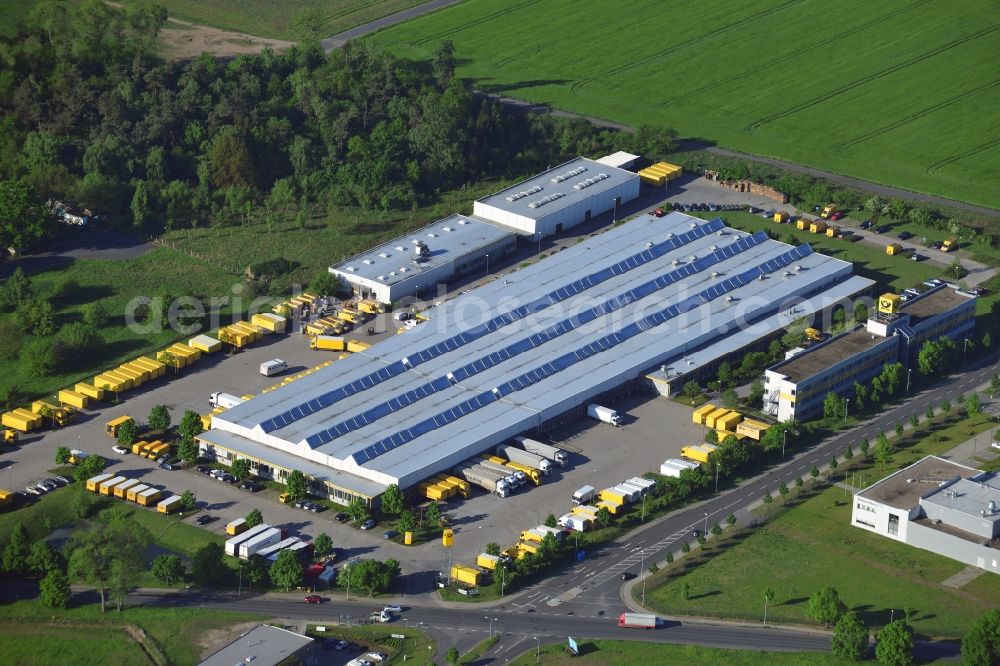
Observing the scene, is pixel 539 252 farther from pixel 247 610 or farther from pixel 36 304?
pixel 247 610

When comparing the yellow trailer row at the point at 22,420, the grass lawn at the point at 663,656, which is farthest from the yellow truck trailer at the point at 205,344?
the grass lawn at the point at 663,656

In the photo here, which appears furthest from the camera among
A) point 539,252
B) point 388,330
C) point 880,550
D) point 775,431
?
point 539,252

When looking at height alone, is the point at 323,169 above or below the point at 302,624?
above

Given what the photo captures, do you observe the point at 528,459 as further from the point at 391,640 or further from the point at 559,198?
the point at 559,198

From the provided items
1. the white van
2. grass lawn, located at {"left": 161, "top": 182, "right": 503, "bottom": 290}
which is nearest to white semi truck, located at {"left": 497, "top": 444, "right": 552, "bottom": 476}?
the white van

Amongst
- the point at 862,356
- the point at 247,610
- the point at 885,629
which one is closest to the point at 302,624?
the point at 247,610

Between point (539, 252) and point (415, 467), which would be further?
point (539, 252)

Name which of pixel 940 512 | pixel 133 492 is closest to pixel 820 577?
pixel 940 512
